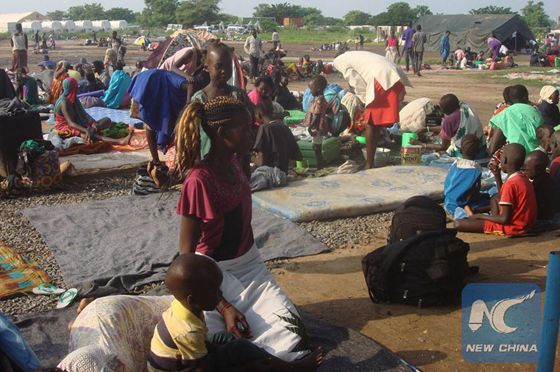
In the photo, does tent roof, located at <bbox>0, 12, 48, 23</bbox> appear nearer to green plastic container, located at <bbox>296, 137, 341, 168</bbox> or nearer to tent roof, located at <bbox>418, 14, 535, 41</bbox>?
tent roof, located at <bbox>418, 14, 535, 41</bbox>

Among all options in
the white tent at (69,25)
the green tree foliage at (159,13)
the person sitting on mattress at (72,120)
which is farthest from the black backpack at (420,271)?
the white tent at (69,25)

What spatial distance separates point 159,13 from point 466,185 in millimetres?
86680

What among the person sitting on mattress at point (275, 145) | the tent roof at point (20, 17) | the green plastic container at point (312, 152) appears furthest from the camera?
the tent roof at point (20, 17)

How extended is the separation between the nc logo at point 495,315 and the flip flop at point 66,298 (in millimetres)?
2479

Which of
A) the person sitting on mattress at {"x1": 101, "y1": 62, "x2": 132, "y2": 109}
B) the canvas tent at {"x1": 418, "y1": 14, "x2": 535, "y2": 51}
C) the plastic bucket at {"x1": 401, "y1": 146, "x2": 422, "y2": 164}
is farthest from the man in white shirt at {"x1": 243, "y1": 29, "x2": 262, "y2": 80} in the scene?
the canvas tent at {"x1": 418, "y1": 14, "x2": 535, "y2": 51}

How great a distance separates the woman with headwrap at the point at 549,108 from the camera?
8036 millimetres

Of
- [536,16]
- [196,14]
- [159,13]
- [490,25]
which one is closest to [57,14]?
[159,13]

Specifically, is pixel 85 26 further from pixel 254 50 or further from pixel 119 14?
pixel 254 50

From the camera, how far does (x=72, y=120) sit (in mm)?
9125

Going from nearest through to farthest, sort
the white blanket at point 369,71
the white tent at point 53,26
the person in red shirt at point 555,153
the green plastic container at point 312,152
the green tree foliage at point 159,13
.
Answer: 1. the person in red shirt at point 555,153
2. the white blanket at point 369,71
3. the green plastic container at point 312,152
4. the white tent at point 53,26
5. the green tree foliage at point 159,13

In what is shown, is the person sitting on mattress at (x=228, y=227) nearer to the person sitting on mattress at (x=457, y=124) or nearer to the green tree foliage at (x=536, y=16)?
the person sitting on mattress at (x=457, y=124)

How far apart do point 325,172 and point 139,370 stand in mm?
5039

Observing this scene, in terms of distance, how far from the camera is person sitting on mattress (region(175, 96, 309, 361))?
122 inches

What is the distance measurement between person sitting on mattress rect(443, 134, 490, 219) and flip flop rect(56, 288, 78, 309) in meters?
3.39
